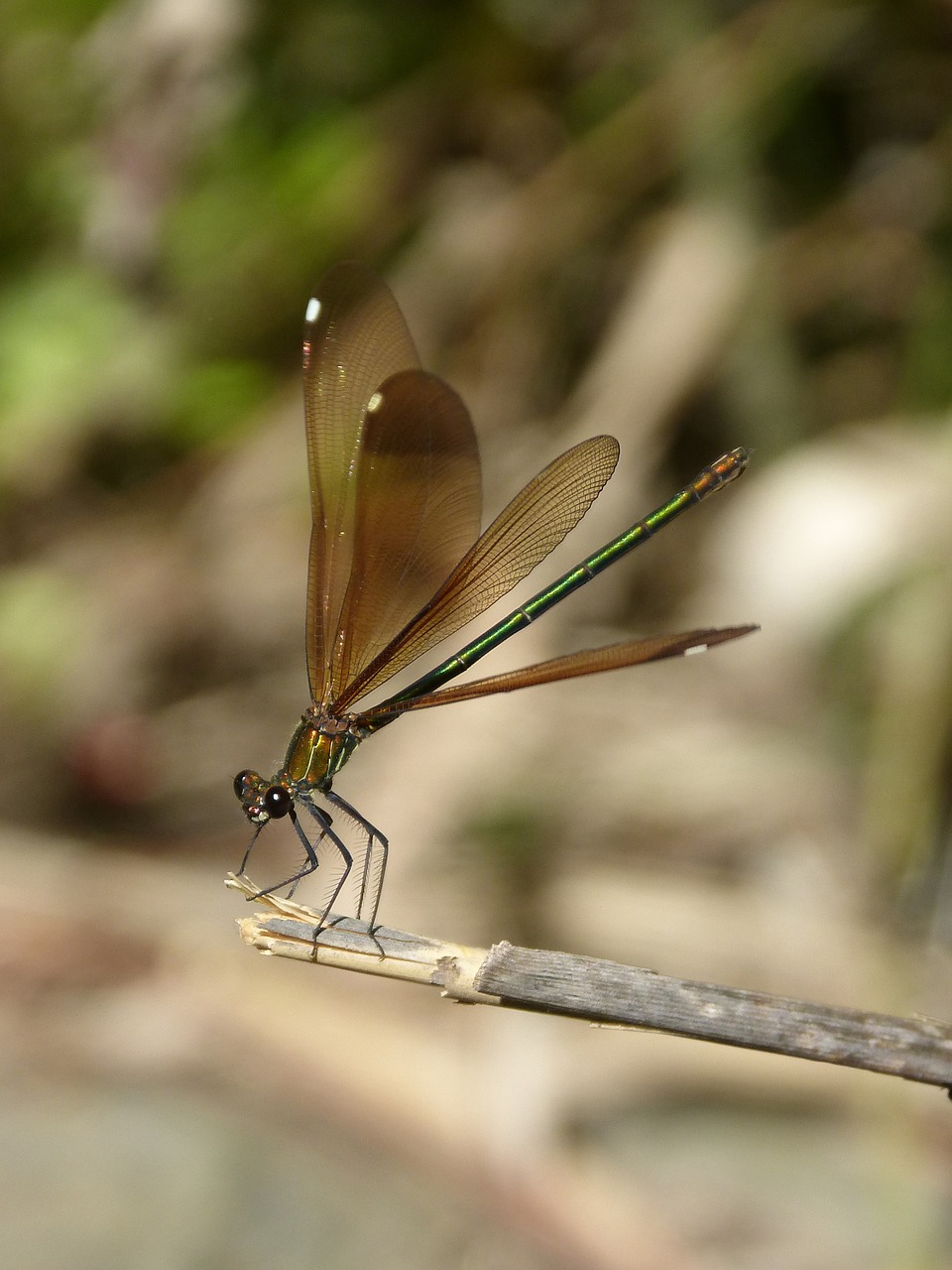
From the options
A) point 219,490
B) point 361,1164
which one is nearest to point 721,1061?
point 361,1164

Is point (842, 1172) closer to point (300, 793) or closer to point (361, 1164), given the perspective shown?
point (361, 1164)

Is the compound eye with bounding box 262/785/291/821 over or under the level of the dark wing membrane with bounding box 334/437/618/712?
under

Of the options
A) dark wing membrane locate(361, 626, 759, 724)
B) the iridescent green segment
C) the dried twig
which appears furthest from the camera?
the iridescent green segment

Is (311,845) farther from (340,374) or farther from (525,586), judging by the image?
(525,586)

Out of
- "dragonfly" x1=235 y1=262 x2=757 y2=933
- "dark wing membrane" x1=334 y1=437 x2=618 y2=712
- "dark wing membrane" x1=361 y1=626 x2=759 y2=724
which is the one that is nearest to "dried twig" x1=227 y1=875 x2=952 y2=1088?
"dark wing membrane" x1=361 y1=626 x2=759 y2=724

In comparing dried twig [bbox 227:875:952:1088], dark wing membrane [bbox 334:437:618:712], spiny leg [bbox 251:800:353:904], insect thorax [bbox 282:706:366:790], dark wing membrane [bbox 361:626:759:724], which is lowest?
A: dried twig [bbox 227:875:952:1088]

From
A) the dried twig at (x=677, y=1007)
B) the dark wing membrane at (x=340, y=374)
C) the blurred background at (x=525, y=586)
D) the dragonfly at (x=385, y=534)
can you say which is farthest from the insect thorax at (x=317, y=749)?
the blurred background at (x=525, y=586)

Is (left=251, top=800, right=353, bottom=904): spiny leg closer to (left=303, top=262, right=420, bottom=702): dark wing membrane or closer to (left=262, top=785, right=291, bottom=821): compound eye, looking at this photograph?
(left=262, top=785, right=291, bottom=821): compound eye
